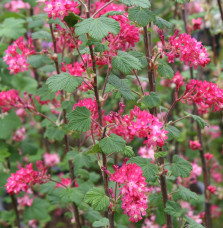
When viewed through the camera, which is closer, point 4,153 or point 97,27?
point 97,27

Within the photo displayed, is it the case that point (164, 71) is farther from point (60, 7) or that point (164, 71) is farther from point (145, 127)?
point (60, 7)

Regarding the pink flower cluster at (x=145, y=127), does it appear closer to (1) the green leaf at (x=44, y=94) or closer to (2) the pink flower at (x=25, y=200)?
(1) the green leaf at (x=44, y=94)

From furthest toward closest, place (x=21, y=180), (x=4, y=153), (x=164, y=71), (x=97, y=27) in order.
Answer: (x=4, y=153), (x=21, y=180), (x=164, y=71), (x=97, y=27)

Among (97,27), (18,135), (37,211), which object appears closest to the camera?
(97,27)

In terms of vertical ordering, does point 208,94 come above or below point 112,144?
above

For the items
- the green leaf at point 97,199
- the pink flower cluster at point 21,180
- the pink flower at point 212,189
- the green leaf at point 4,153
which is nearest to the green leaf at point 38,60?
the green leaf at point 4,153

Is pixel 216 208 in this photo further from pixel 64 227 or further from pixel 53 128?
pixel 53 128

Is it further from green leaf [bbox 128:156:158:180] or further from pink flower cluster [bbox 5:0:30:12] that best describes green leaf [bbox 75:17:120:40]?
pink flower cluster [bbox 5:0:30:12]

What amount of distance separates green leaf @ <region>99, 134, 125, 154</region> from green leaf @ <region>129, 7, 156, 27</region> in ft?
1.65

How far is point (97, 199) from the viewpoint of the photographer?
5.07 feet

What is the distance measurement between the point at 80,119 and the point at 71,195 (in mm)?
756

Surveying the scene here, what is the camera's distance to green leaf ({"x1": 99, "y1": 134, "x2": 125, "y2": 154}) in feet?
4.75

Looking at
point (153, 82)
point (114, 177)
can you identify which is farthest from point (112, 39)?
point (114, 177)

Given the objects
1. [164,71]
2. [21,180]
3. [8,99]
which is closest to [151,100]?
[164,71]
